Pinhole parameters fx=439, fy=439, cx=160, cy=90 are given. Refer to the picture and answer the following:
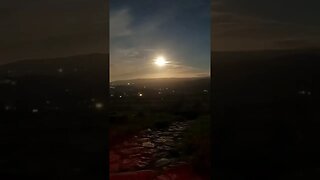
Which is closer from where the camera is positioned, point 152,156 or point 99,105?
point 99,105

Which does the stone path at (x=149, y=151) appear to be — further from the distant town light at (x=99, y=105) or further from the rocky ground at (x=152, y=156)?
the distant town light at (x=99, y=105)

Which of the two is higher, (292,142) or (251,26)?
(251,26)

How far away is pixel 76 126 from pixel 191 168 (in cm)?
59

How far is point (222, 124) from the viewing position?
6.91 ft

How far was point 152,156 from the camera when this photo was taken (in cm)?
205

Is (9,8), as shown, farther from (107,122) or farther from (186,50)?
(186,50)

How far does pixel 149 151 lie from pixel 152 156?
0.09 feet

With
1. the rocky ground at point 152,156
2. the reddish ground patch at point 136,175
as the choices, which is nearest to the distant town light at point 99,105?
the rocky ground at point 152,156

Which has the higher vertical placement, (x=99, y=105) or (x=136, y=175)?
(x=99, y=105)

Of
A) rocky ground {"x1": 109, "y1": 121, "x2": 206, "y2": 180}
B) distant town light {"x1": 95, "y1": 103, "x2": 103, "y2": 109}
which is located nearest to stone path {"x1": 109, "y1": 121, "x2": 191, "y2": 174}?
rocky ground {"x1": 109, "y1": 121, "x2": 206, "y2": 180}

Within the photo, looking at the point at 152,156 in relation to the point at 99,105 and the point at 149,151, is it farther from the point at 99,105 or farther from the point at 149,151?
the point at 99,105

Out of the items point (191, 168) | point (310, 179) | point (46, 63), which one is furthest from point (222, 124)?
point (46, 63)

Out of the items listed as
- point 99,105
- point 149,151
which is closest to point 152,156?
point 149,151

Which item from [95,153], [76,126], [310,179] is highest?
[76,126]
